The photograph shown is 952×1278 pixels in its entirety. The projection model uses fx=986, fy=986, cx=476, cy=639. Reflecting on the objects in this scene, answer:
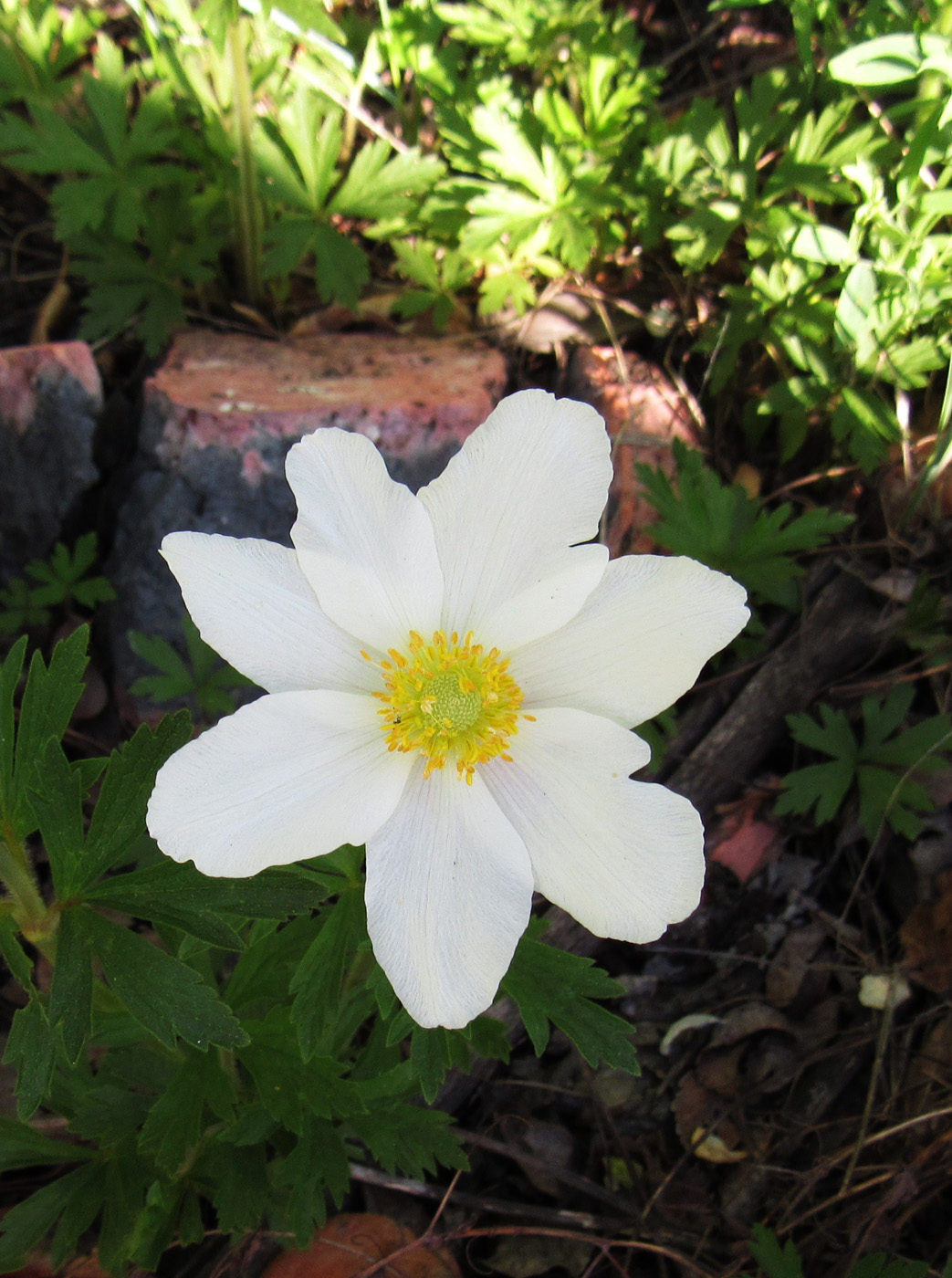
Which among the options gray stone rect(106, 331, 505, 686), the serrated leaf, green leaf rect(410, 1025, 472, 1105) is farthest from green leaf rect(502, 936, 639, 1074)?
gray stone rect(106, 331, 505, 686)

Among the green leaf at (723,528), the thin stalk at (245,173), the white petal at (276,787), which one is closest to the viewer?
the white petal at (276,787)

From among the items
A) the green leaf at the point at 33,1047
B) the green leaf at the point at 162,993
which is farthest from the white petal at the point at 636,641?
the green leaf at the point at 33,1047

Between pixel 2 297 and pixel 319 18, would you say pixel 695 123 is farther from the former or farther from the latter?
pixel 2 297

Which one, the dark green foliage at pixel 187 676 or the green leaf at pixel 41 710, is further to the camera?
the dark green foliage at pixel 187 676

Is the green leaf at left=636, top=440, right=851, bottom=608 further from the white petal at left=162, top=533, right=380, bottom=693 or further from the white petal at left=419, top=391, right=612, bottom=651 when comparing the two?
the white petal at left=162, top=533, right=380, bottom=693

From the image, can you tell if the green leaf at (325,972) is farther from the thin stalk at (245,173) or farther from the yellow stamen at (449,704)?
the thin stalk at (245,173)

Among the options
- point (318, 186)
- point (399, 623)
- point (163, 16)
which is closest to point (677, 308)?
point (318, 186)
